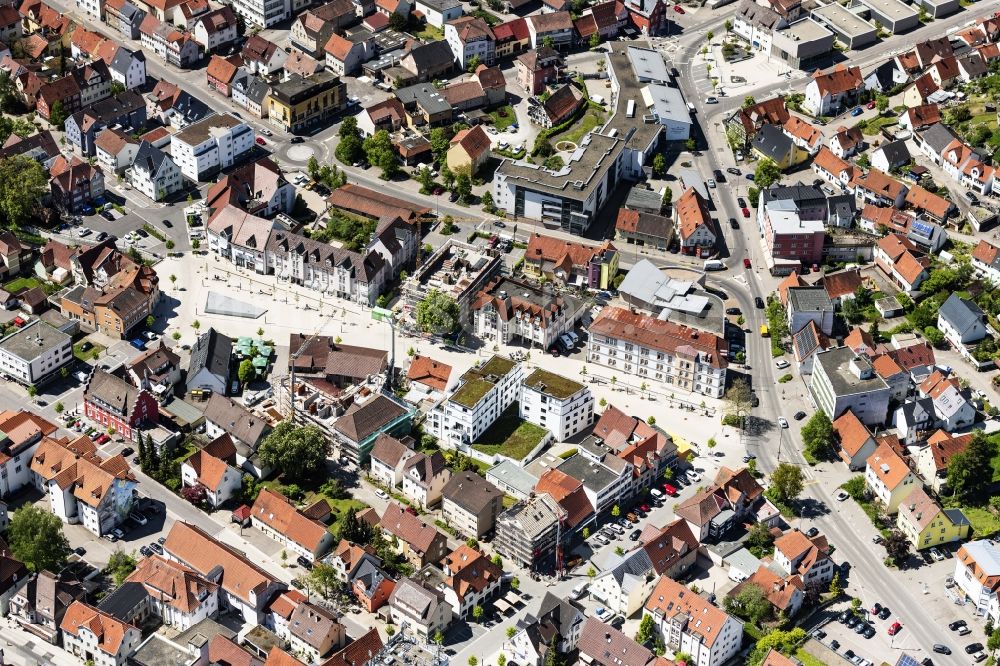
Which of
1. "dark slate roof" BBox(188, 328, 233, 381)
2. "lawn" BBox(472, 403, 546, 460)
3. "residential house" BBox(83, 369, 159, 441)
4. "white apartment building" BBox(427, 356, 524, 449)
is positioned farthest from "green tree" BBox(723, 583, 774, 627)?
"residential house" BBox(83, 369, 159, 441)

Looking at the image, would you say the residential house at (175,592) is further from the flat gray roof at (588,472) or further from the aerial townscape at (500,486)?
the flat gray roof at (588,472)

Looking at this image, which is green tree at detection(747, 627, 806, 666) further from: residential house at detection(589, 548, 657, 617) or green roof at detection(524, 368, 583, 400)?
green roof at detection(524, 368, 583, 400)

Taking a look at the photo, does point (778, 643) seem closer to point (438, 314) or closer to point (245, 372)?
point (438, 314)

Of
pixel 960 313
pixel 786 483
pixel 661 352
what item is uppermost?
pixel 960 313

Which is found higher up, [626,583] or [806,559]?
[806,559]

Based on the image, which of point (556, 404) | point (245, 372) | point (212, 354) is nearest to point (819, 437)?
point (556, 404)

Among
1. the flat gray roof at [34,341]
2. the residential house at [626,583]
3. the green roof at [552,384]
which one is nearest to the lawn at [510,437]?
the green roof at [552,384]
